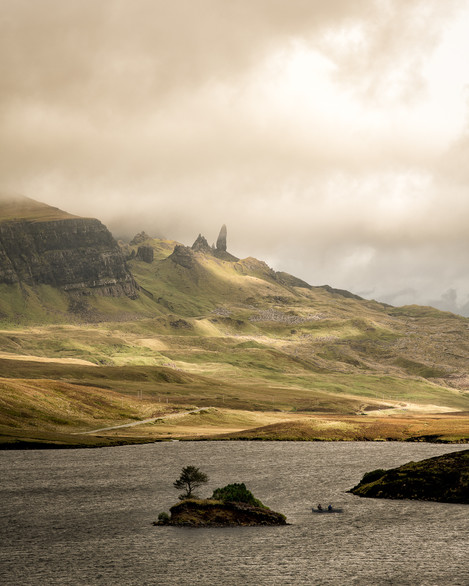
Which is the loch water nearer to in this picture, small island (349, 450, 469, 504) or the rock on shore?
the rock on shore

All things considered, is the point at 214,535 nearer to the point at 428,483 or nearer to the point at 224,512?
the point at 224,512

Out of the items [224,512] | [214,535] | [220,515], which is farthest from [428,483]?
[214,535]

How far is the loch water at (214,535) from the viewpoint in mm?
55156

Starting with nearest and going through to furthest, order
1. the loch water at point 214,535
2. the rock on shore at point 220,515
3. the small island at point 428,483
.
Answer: the loch water at point 214,535 < the rock on shore at point 220,515 < the small island at point 428,483

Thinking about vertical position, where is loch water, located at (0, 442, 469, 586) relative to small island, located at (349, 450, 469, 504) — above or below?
below

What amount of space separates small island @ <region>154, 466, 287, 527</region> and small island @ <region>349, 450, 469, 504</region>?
23.0m

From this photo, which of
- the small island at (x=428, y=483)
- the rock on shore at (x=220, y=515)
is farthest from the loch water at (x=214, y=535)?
the small island at (x=428, y=483)

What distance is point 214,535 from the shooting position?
69.6 metres

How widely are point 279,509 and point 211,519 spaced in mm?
11171

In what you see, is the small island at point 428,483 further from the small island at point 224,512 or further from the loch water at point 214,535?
the small island at point 224,512

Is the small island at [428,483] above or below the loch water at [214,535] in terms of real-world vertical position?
above

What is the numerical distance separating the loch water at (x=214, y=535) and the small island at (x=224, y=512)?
218 cm

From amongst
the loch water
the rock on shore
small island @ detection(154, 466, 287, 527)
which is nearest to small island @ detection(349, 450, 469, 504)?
the loch water

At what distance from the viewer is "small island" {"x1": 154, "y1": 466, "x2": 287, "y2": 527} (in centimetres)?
7462
